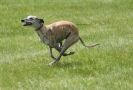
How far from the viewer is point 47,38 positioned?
13.8 m

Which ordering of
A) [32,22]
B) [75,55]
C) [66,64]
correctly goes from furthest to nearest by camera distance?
[75,55], [66,64], [32,22]

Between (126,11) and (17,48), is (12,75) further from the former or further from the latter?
(126,11)

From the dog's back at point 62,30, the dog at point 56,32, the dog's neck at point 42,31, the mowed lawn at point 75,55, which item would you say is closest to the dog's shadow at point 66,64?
the mowed lawn at point 75,55

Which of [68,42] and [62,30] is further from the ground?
[62,30]

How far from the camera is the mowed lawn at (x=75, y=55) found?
11.9 m

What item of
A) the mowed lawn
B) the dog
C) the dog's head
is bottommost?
the mowed lawn

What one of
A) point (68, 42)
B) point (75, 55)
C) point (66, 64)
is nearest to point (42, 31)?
point (68, 42)

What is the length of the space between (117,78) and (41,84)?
5.62ft

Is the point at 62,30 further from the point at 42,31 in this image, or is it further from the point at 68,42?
the point at 42,31

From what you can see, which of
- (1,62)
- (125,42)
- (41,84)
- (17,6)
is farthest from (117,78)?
(17,6)

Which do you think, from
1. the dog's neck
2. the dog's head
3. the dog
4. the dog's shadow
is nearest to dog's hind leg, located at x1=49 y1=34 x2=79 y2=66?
the dog

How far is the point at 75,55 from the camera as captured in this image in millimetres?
15234

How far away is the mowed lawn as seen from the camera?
469 inches

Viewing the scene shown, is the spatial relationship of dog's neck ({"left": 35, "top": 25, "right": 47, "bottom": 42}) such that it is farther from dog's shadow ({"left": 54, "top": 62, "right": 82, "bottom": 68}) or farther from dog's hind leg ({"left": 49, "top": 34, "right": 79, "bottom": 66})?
dog's shadow ({"left": 54, "top": 62, "right": 82, "bottom": 68})
